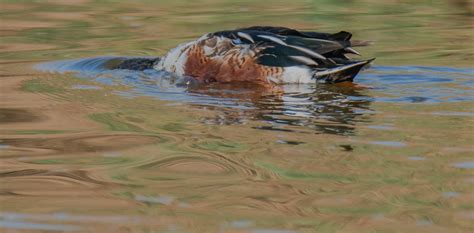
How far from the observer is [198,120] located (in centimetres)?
678

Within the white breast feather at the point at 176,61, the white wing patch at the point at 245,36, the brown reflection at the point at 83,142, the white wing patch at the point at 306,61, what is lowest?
the white breast feather at the point at 176,61

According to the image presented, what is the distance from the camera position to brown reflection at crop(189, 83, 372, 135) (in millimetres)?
6574

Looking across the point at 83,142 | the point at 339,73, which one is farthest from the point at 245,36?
the point at 83,142

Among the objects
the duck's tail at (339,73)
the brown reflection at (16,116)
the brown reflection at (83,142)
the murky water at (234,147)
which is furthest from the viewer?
the duck's tail at (339,73)

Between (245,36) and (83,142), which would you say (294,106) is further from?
(83,142)

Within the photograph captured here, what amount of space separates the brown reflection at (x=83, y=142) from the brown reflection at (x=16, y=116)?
614 millimetres

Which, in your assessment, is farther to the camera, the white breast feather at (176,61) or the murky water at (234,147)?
the white breast feather at (176,61)

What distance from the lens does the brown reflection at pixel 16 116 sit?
22.9 feet

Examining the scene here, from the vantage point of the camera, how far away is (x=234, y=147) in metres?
5.93

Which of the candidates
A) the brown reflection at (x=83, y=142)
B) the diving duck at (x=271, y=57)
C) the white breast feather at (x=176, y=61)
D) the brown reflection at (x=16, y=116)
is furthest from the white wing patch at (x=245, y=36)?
the brown reflection at (x=83, y=142)

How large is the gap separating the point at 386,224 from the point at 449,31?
694 centimetres

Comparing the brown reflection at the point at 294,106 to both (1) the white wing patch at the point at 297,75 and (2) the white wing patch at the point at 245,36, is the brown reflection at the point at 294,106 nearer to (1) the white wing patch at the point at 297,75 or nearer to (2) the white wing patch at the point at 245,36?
(1) the white wing patch at the point at 297,75

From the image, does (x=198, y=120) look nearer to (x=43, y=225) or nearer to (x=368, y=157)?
(x=368, y=157)

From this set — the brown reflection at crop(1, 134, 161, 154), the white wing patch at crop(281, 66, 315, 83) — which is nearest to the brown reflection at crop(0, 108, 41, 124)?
the brown reflection at crop(1, 134, 161, 154)
